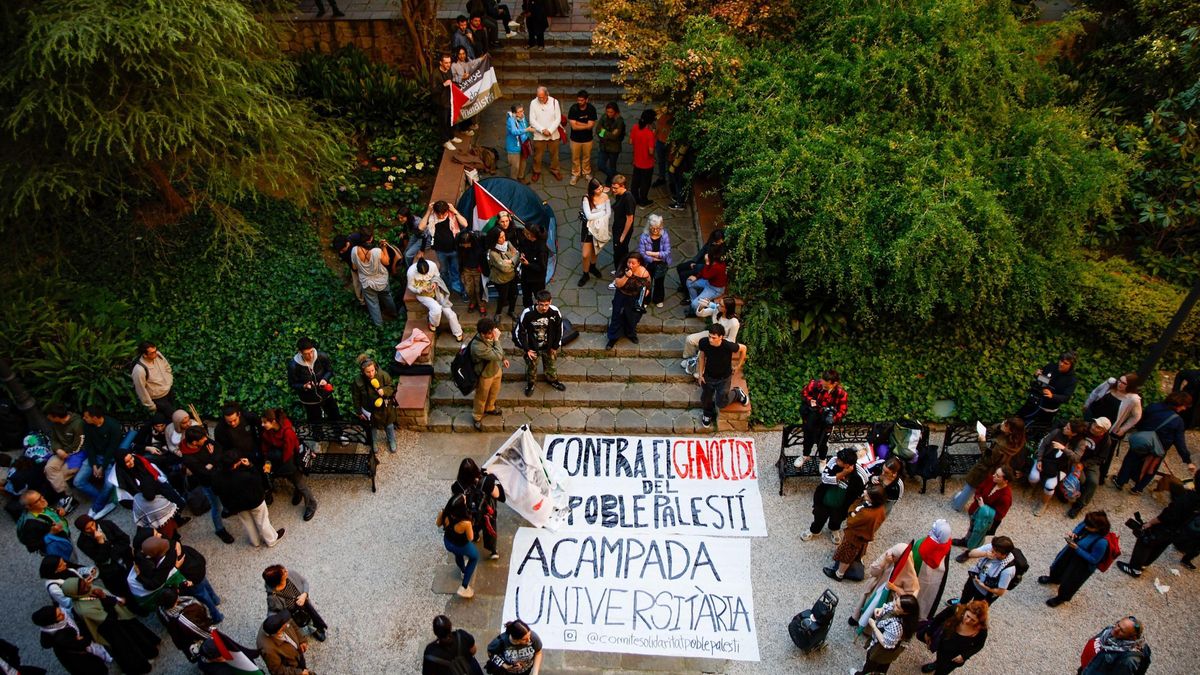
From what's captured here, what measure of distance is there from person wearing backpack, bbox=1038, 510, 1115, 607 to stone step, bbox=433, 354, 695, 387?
5.03 metres

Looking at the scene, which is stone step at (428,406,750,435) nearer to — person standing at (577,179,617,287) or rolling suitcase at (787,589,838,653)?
person standing at (577,179,617,287)

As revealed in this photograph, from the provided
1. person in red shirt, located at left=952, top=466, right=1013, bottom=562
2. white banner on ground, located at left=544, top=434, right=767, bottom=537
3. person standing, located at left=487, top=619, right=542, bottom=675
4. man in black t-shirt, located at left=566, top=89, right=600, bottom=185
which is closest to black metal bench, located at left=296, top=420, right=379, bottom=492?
white banner on ground, located at left=544, top=434, right=767, bottom=537

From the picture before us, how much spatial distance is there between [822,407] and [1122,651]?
3.90 metres

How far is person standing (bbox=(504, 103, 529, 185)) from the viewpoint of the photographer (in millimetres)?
14062

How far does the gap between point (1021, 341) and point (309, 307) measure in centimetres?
1084

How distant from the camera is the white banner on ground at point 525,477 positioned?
9.68 meters

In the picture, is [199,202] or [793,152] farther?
[199,202]

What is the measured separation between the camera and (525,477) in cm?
971

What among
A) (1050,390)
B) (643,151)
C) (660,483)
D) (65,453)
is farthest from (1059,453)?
(65,453)

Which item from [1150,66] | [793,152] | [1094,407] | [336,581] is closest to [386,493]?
[336,581]

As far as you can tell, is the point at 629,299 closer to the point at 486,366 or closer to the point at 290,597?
the point at 486,366

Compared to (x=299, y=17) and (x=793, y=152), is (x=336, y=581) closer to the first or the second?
(x=793, y=152)

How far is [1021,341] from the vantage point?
1217 cm

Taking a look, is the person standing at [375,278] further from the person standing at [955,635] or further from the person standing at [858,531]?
the person standing at [955,635]
